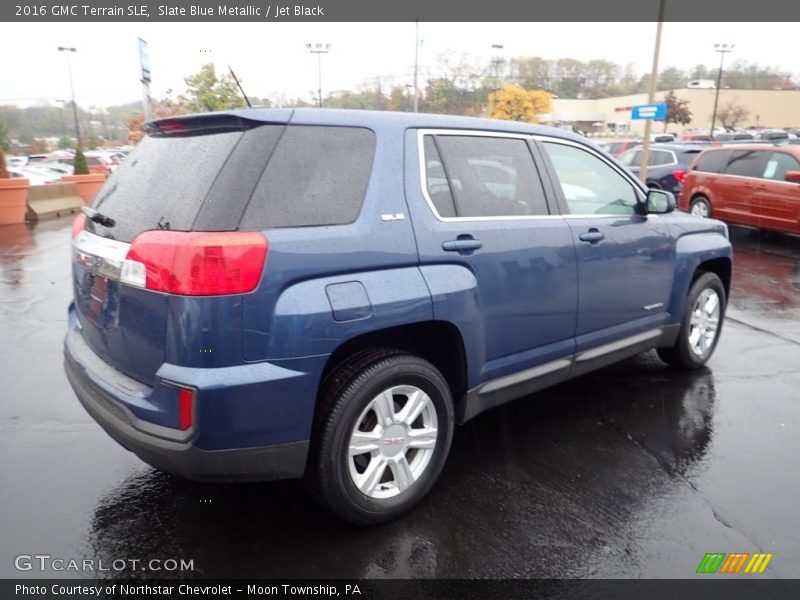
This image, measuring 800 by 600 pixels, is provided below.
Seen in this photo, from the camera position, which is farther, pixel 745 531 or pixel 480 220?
pixel 480 220

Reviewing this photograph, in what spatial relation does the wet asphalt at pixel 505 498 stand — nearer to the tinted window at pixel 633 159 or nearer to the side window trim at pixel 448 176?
the side window trim at pixel 448 176

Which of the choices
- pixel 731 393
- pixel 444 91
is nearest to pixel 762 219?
pixel 731 393

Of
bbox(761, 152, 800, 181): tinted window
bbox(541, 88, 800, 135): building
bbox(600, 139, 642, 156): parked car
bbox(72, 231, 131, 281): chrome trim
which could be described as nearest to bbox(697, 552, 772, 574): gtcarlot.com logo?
bbox(72, 231, 131, 281): chrome trim

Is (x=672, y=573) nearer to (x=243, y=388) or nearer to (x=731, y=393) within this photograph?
(x=243, y=388)

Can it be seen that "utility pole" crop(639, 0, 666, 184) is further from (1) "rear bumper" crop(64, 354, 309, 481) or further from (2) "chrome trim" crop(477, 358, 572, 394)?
(1) "rear bumper" crop(64, 354, 309, 481)

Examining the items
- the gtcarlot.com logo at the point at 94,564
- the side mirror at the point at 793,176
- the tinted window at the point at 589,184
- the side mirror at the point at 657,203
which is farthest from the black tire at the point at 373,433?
the side mirror at the point at 793,176

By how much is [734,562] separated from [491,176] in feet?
7.24

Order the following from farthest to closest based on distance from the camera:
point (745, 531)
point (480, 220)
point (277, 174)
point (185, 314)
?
point (480, 220)
point (745, 531)
point (277, 174)
point (185, 314)

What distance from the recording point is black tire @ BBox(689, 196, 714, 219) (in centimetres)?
1248

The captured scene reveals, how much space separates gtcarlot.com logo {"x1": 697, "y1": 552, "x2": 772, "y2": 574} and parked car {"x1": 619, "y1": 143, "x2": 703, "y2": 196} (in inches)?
544

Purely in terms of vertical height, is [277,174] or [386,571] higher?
[277,174]

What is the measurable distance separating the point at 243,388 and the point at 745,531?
95.7 inches

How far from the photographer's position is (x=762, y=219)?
11.2 meters

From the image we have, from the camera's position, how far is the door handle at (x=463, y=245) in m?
2.96
